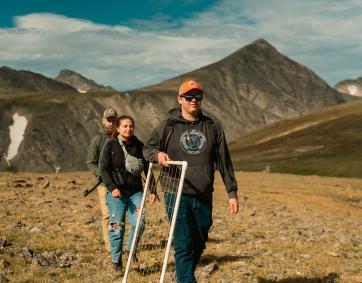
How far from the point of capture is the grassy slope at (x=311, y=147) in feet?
313

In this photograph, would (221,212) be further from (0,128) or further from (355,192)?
(0,128)

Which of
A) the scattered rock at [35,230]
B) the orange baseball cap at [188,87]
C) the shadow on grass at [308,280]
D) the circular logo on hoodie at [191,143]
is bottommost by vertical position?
the shadow on grass at [308,280]

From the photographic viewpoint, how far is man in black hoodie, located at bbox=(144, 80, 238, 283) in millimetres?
8664

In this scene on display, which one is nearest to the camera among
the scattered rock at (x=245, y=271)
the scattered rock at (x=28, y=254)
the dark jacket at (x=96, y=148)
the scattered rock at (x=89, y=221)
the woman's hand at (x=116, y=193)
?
the woman's hand at (x=116, y=193)

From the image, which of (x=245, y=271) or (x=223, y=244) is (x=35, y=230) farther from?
(x=245, y=271)

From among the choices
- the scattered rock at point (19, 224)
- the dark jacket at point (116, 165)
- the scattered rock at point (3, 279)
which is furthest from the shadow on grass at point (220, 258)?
the scattered rock at point (19, 224)

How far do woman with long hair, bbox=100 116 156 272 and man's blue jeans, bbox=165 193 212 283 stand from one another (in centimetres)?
248

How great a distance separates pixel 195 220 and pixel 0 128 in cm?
19843

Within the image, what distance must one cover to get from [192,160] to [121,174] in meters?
2.98

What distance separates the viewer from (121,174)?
37.0 ft

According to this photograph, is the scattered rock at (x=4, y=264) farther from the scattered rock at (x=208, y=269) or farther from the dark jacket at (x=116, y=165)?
the scattered rock at (x=208, y=269)

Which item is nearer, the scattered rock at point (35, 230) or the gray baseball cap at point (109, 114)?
the gray baseball cap at point (109, 114)

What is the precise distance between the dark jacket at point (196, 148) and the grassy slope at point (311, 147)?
77760mm

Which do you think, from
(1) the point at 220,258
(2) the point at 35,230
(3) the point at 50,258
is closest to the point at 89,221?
(2) the point at 35,230
